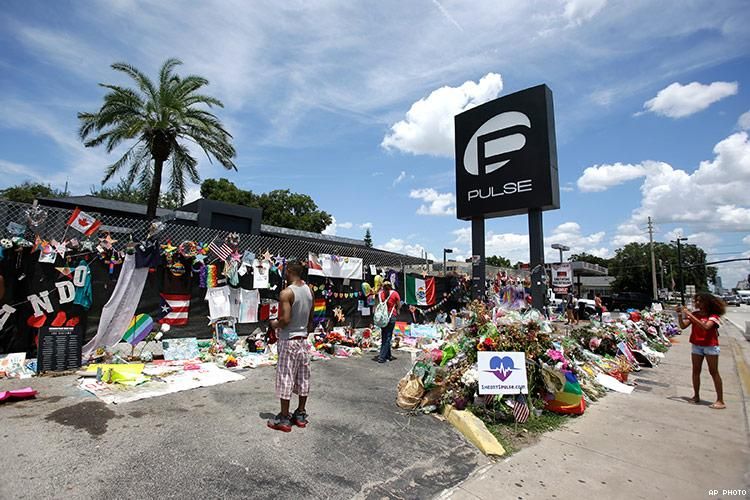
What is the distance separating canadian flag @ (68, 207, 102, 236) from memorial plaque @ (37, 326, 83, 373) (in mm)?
1564

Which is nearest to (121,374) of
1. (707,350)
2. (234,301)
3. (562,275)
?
(234,301)

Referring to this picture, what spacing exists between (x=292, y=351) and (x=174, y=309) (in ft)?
13.5

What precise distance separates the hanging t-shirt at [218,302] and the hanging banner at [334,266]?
2207 mm

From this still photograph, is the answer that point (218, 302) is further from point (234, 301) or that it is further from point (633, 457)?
point (633, 457)

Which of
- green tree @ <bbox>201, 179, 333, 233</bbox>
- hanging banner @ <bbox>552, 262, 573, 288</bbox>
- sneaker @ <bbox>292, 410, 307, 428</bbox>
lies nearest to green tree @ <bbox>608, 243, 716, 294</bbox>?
green tree @ <bbox>201, 179, 333, 233</bbox>

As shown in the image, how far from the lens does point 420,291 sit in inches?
509

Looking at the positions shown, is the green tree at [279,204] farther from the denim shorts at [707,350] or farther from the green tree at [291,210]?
the denim shorts at [707,350]

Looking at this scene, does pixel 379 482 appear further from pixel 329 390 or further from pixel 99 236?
pixel 99 236

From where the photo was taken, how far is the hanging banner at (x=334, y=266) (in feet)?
31.1

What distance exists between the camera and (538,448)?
155 inches

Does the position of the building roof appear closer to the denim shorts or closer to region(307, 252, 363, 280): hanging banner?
region(307, 252, 363, 280): hanging banner

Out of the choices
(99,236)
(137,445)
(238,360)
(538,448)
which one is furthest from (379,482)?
(99,236)

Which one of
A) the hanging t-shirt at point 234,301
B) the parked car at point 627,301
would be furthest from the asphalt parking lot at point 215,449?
the parked car at point 627,301

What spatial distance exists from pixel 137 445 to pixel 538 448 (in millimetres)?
3911
